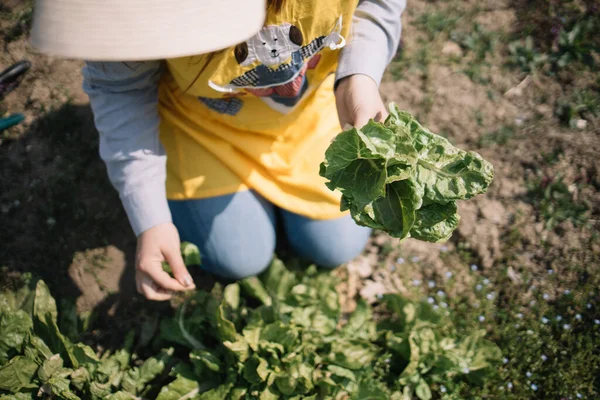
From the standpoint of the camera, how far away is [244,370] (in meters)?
2.09

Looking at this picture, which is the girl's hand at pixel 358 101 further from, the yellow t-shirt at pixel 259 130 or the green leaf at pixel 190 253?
the green leaf at pixel 190 253

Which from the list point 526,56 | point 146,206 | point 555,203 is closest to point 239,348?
point 146,206

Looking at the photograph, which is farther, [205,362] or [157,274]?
[205,362]

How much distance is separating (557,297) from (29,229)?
2.83 metres

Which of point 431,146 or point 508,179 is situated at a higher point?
point 431,146

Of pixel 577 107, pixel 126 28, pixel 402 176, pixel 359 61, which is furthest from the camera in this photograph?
pixel 577 107

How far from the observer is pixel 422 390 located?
221cm

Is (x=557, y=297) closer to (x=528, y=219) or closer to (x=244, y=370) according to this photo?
(x=528, y=219)

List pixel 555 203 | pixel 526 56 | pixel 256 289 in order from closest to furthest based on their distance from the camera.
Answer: pixel 256 289
pixel 555 203
pixel 526 56

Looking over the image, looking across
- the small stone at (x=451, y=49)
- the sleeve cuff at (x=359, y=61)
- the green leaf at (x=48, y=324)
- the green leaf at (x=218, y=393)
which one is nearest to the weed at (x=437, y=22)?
the small stone at (x=451, y=49)

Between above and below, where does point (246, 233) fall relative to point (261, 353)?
above

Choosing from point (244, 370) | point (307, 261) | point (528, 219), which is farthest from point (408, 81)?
point (244, 370)

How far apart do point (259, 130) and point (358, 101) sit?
0.57 metres

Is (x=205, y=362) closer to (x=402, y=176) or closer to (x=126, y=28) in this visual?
(x=402, y=176)
